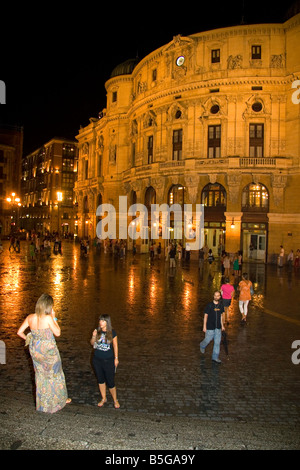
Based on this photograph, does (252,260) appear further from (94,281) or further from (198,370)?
(198,370)

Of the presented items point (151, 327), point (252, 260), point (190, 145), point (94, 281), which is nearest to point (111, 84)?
point (190, 145)

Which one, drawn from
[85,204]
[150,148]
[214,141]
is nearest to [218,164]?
[214,141]

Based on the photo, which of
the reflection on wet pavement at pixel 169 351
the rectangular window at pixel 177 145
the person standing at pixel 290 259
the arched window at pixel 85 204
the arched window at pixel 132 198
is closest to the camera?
the reflection on wet pavement at pixel 169 351

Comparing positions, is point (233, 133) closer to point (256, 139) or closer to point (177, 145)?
point (256, 139)

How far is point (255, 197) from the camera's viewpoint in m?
36.4

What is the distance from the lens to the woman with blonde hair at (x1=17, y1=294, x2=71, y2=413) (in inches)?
226

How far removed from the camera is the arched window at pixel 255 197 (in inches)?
1425

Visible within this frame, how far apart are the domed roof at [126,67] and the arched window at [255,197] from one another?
25.5m

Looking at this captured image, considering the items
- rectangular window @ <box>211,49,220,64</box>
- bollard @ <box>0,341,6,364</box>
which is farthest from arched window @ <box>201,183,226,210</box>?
bollard @ <box>0,341,6,364</box>

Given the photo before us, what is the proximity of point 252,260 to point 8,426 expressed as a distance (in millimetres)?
33876

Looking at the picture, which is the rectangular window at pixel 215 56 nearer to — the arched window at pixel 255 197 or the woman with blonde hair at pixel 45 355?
the arched window at pixel 255 197

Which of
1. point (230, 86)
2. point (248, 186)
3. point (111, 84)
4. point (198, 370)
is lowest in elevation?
point (198, 370)

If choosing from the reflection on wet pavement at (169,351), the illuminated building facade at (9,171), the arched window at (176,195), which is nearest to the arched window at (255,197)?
the arched window at (176,195)

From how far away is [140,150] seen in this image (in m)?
44.7
